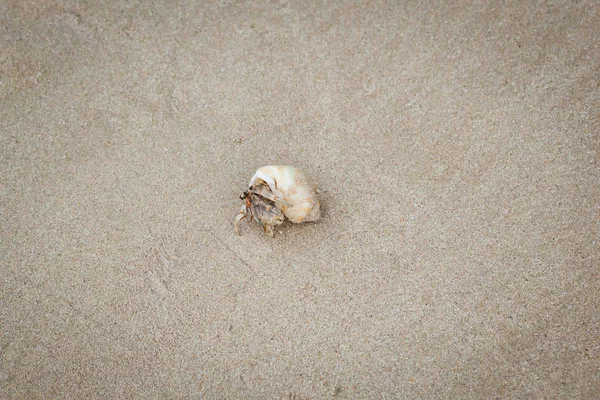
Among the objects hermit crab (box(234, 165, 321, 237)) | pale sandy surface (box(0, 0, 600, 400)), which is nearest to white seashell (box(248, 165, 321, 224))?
hermit crab (box(234, 165, 321, 237))

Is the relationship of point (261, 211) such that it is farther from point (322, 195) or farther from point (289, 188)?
point (322, 195)

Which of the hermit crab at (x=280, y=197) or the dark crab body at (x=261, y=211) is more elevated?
the hermit crab at (x=280, y=197)

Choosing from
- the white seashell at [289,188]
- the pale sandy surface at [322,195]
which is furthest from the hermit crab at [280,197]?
the pale sandy surface at [322,195]

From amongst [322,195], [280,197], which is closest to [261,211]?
[280,197]

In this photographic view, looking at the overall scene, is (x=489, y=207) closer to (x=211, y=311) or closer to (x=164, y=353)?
(x=211, y=311)

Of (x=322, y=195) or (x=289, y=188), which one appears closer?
(x=289, y=188)

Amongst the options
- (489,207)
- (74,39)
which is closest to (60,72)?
(74,39)

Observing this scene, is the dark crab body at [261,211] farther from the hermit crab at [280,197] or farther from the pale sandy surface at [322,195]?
the pale sandy surface at [322,195]
